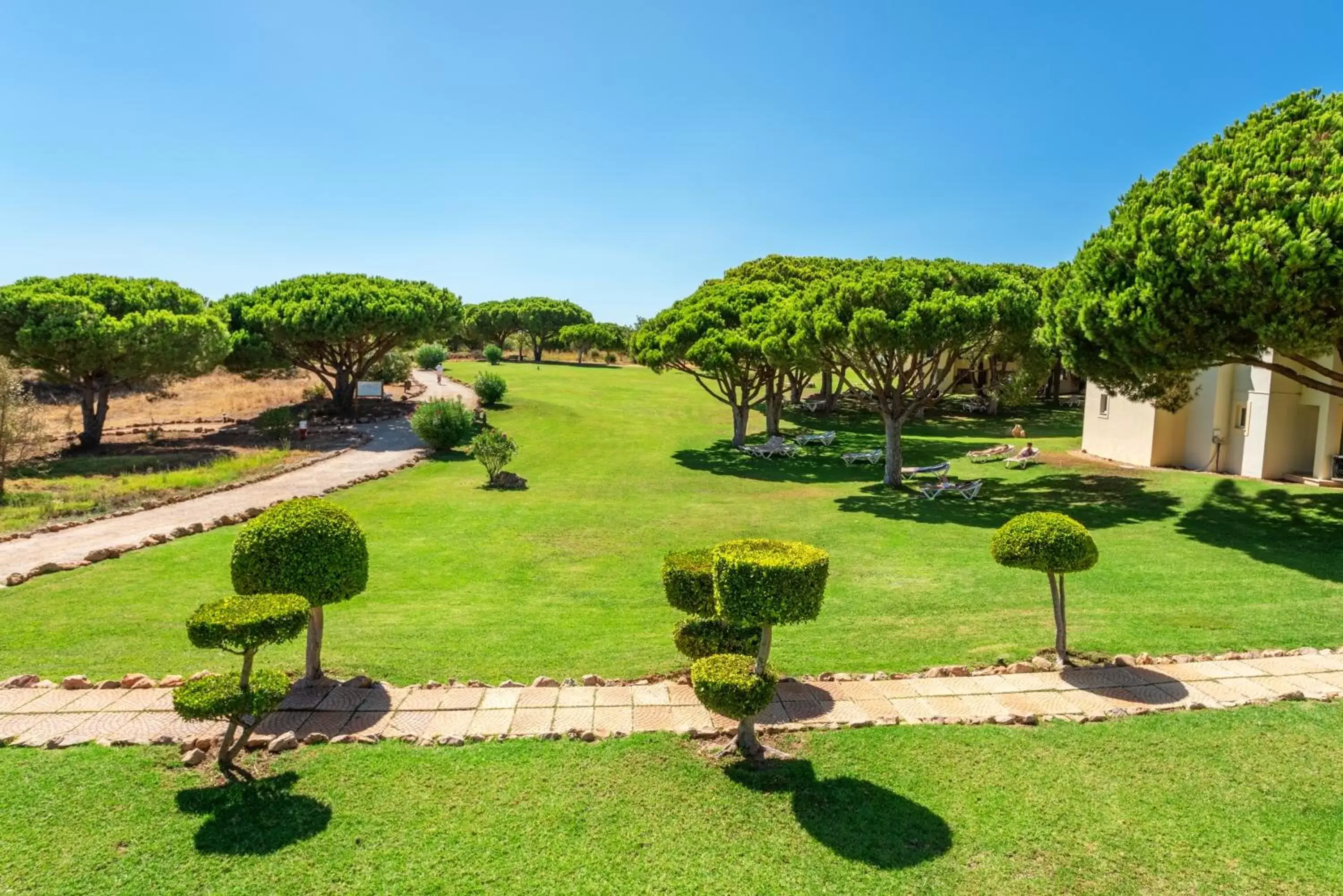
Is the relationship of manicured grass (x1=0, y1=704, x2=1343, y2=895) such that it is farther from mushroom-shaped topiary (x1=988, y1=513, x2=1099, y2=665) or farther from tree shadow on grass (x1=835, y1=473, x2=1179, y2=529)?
tree shadow on grass (x1=835, y1=473, x2=1179, y2=529)

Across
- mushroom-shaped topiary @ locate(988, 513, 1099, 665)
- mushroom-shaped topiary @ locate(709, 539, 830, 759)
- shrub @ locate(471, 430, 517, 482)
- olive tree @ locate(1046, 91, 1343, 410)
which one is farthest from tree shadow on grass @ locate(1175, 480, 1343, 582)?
shrub @ locate(471, 430, 517, 482)

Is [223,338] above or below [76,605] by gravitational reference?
above

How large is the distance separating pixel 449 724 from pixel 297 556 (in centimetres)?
219

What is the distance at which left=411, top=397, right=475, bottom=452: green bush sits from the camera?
2823 cm

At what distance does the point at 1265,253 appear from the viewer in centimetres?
1256

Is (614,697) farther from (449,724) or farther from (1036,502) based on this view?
(1036,502)

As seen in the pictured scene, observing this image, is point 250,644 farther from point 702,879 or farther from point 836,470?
point 836,470

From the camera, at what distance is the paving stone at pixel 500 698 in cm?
737

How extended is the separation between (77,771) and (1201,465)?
2732cm

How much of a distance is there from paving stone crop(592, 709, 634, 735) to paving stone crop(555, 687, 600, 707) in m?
0.17

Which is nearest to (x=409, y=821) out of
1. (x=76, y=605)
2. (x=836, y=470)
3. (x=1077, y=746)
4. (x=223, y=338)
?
(x=1077, y=746)

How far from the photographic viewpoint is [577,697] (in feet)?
25.0

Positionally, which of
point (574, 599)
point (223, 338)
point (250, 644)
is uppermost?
point (223, 338)

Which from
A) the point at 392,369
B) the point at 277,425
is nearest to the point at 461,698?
the point at 277,425
